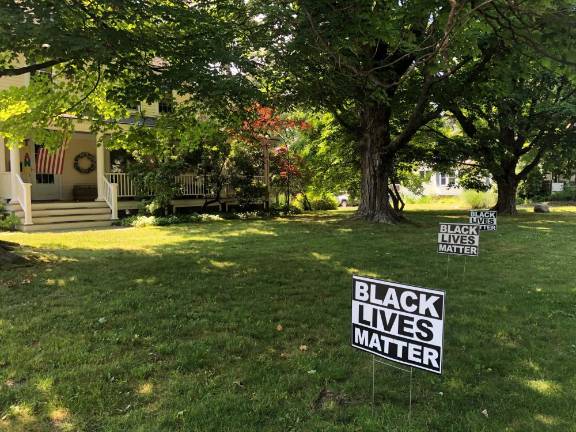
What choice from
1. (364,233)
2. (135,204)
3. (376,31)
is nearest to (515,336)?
(376,31)

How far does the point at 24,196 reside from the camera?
14000 mm

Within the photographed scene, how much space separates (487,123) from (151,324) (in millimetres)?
20454

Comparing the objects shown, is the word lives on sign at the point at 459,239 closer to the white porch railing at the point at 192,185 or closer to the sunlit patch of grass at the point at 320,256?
the sunlit patch of grass at the point at 320,256

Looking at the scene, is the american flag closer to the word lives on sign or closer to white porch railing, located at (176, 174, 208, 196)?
white porch railing, located at (176, 174, 208, 196)

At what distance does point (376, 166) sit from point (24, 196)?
1123 cm

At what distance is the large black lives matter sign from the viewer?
118 inches

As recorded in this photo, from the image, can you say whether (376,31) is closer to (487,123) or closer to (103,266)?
(103,266)

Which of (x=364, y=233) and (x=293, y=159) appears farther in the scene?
(x=293, y=159)

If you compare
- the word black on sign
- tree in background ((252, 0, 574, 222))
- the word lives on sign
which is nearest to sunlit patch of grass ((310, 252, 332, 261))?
the word lives on sign

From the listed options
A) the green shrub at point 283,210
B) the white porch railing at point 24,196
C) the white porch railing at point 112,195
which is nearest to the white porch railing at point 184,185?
the white porch railing at point 112,195

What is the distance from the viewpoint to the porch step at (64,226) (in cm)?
1370

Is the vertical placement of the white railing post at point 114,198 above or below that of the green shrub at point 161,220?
above

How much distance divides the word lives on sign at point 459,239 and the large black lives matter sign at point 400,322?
4.37 metres

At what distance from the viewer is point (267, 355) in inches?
170
